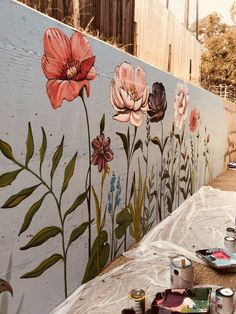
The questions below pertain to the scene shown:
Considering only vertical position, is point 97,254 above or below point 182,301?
above

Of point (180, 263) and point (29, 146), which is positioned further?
point (180, 263)

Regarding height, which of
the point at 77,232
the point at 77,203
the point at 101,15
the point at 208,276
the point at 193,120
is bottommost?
the point at 208,276

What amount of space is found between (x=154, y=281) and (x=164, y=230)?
1377mm

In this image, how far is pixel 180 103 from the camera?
17.8 ft

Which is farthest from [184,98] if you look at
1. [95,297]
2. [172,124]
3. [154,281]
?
[95,297]

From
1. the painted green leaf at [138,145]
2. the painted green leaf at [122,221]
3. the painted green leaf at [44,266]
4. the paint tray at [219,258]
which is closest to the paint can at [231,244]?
the paint tray at [219,258]

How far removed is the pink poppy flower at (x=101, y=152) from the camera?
315cm

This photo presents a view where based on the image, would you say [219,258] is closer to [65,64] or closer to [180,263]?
[180,263]

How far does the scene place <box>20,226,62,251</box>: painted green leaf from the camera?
7.97 feet

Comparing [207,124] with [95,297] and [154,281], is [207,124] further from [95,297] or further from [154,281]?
[95,297]

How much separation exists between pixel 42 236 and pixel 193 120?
4.28 metres

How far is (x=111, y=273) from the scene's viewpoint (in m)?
3.30

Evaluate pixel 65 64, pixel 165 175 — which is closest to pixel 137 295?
pixel 65 64

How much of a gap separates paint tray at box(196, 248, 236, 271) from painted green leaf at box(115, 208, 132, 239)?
79cm
